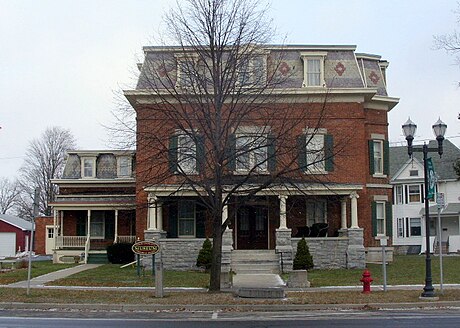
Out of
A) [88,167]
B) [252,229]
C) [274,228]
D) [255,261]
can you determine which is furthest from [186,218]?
[88,167]

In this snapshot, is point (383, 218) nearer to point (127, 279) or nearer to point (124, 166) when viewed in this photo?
point (127, 279)

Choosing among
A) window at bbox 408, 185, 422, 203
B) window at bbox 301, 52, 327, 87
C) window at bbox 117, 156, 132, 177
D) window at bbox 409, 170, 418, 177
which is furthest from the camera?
window at bbox 408, 185, 422, 203

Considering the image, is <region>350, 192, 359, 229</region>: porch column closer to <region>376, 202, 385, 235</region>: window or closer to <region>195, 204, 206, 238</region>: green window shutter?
<region>376, 202, 385, 235</region>: window

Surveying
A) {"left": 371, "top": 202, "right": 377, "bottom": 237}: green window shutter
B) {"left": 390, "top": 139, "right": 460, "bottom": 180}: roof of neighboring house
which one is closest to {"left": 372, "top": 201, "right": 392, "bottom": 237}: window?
{"left": 371, "top": 202, "right": 377, "bottom": 237}: green window shutter

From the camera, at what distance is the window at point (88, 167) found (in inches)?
1715

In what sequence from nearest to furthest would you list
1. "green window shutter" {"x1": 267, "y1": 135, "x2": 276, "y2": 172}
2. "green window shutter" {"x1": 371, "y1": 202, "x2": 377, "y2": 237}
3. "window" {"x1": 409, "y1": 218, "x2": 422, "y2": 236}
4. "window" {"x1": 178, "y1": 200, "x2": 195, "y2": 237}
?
1. "green window shutter" {"x1": 267, "y1": 135, "x2": 276, "y2": 172}
2. "window" {"x1": 178, "y1": 200, "x2": 195, "y2": 237}
3. "green window shutter" {"x1": 371, "y1": 202, "x2": 377, "y2": 237}
4. "window" {"x1": 409, "y1": 218, "x2": 422, "y2": 236}

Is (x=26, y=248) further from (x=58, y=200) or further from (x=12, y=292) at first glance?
(x=12, y=292)

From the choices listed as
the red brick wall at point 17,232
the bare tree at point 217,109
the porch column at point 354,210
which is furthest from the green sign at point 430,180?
the red brick wall at point 17,232

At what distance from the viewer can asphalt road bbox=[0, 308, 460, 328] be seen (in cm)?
1472

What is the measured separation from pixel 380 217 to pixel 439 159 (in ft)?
67.7

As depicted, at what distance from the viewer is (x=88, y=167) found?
4378 centimetres

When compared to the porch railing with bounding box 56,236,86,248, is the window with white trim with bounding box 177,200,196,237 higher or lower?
higher

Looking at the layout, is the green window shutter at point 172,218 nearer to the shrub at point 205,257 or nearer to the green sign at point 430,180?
the shrub at point 205,257

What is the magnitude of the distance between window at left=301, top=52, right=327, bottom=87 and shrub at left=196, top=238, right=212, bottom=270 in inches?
406
